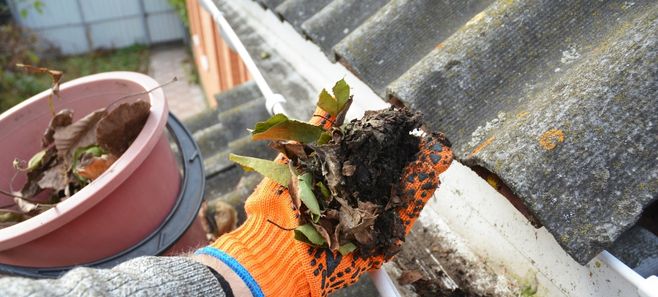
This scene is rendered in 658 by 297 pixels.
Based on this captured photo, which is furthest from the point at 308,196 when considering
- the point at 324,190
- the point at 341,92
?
the point at 341,92

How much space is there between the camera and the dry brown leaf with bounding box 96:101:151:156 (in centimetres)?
151

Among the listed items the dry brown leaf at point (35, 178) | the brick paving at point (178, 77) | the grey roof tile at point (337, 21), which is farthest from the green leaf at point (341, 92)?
the brick paving at point (178, 77)

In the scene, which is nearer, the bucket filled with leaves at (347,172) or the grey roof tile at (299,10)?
the bucket filled with leaves at (347,172)

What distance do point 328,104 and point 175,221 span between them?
0.78 metres

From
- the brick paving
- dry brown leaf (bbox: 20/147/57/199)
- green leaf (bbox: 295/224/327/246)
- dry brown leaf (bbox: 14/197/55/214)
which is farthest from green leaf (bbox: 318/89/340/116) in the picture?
the brick paving

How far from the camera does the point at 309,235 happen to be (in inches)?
43.3

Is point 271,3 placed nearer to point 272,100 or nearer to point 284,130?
point 272,100

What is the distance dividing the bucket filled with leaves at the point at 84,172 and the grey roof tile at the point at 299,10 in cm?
68

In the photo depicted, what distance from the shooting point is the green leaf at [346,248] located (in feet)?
3.63

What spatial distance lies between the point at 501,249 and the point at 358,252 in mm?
419

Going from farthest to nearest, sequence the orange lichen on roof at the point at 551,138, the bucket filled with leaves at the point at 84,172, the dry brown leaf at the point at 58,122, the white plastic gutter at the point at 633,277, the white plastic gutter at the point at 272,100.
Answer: the dry brown leaf at the point at 58,122 < the bucket filled with leaves at the point at 84,172 < the white plastic gutter at the point at 272,100 < the orange lichen on roof at the point at 551,138 < the white plastic gutter at the point at 633,277

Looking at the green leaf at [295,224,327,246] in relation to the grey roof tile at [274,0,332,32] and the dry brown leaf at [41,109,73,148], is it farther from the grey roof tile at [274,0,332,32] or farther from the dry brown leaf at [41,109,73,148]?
the grey roof tile at [274,0,332,32]

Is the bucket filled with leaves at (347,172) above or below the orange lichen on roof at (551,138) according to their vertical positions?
below

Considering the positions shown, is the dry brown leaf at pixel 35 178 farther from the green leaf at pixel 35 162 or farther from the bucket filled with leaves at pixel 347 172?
the bucket filled with leaves at pixel 347 172
